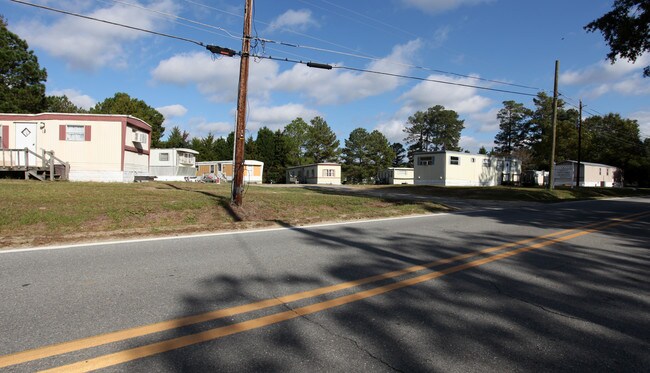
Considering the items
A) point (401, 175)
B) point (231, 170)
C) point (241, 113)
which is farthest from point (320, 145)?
point (241, 113)

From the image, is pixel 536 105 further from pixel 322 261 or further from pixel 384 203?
pixel 322 261

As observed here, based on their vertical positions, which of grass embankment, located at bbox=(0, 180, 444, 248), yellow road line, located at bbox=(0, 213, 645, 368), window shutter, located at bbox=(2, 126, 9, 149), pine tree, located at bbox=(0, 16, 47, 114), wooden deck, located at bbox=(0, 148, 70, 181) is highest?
pine tree, located at bbox=(0, 16, 47, 114)

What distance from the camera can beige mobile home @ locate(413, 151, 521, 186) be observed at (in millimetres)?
40750

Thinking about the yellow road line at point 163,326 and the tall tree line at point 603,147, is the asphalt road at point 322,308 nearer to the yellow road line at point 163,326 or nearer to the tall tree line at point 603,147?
the yellow road line at point 163,326

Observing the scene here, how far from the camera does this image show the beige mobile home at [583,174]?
5019 centimetres

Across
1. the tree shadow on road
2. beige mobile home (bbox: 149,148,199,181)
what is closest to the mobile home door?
beige mobile home (bbox: 149,148,199,181)

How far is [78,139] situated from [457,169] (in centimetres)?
3418

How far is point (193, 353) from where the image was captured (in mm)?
2871

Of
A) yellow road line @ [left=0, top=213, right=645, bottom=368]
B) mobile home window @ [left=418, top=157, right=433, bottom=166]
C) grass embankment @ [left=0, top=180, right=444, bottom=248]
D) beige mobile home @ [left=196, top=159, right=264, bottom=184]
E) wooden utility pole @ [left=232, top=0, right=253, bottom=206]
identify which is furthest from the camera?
beige mobile home @ [left=196, top=159, right=264, bottom=184]

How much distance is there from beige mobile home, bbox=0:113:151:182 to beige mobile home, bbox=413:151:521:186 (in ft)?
98.7

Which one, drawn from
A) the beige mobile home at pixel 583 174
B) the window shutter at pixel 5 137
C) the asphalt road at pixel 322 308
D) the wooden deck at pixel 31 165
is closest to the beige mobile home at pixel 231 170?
the window shutter at pixel 5 137

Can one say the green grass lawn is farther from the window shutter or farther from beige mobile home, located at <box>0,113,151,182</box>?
Result: the window shutter

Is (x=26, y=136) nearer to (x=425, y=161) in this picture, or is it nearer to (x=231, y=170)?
(x=231, y=170)

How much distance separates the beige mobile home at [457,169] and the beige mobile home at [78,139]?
30079 mm
